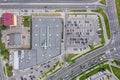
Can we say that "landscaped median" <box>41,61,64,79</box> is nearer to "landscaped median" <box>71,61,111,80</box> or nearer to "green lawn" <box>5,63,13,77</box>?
"landscaped median" <box>71,61,111,80</box>

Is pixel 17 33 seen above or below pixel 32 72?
above

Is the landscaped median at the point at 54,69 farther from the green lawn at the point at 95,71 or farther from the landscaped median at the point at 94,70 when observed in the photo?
the green lawn at the point at 95,71

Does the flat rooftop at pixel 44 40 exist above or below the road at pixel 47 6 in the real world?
below

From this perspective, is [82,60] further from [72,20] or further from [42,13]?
[42,13]

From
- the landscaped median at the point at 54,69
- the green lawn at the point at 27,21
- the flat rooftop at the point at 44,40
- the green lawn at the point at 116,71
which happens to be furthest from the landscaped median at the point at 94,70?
the green lawn at the point at 27,21

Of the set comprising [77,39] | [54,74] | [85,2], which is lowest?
[54,74]

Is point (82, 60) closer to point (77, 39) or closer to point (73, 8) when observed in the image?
point (77, 39)

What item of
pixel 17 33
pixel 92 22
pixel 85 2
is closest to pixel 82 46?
pixel 92 22
